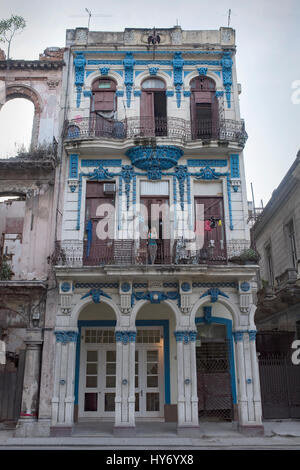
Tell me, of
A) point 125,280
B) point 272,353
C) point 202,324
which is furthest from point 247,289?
point 272,353

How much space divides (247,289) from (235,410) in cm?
440

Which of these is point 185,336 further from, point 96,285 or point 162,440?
A: point 96,285

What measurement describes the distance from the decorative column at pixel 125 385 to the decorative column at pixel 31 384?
270 centimetres

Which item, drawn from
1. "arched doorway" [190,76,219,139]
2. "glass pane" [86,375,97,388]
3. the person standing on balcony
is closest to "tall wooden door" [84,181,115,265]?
the person standing on balcony

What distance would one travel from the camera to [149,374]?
52.0 feet

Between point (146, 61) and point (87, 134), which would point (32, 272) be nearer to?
point (87, 134)

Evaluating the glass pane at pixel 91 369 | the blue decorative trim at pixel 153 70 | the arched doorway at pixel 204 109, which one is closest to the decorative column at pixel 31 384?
the glass pane at pixel 91 369

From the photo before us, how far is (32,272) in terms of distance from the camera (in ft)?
48.9

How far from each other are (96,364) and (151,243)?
5267 millimetres

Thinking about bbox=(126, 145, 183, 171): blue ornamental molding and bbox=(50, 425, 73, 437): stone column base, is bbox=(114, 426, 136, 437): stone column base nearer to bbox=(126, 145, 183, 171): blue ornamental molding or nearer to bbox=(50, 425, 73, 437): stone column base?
bbox=(50, 425, 73, 437): stone column base

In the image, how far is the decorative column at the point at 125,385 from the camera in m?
12.7

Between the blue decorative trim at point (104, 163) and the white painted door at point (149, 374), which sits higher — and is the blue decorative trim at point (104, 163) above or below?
above

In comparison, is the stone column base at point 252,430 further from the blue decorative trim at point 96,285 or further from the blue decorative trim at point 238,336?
the blue decorative trim at point 96,285
